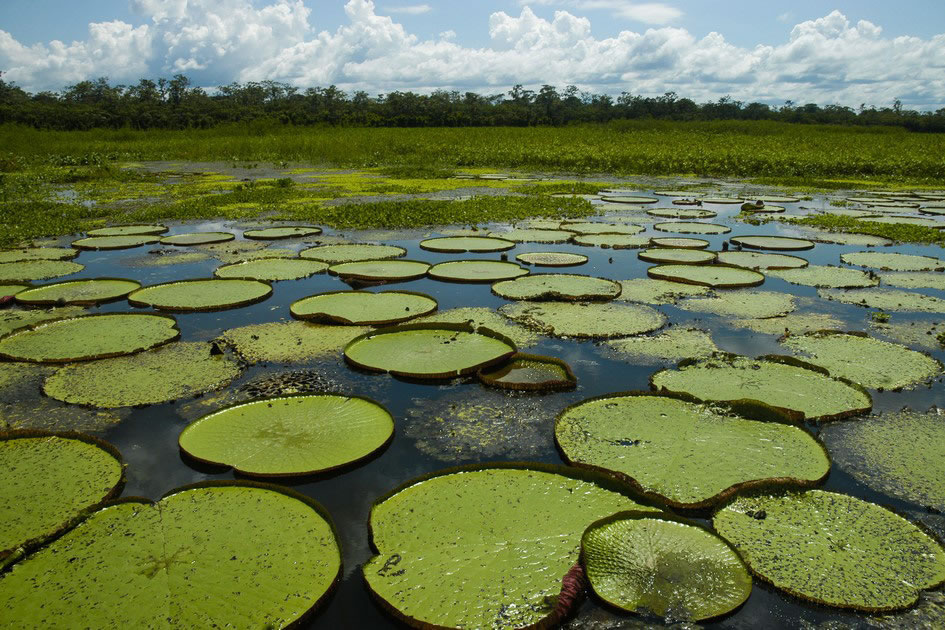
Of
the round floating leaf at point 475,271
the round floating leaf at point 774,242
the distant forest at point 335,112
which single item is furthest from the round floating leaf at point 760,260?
the distant forest at point 335,112

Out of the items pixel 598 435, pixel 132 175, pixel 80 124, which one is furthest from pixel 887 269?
pixel 80 124

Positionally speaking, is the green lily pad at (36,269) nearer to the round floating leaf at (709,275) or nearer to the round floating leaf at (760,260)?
the round floating leaf at (709,275)

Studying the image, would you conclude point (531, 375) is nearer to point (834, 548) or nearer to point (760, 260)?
point (834, 548)

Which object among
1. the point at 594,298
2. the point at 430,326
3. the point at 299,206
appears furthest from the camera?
the point at 299,206

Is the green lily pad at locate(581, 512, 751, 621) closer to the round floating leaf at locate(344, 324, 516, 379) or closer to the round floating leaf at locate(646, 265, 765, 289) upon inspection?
the round floating leaf at locate(344, 324, 516, 379)

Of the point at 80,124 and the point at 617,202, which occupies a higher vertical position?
the point at 80,124

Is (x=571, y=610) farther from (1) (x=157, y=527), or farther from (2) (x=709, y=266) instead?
(2) (x=709, y=266)

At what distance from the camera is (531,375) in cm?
334

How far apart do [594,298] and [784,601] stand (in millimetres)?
3090

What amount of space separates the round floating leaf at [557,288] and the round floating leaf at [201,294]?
6.85 feet

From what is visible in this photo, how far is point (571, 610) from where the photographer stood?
1.72m

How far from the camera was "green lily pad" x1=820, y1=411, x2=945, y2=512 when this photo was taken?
2.32 m

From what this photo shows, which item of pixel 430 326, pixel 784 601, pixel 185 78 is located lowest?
→ pixel 784 601

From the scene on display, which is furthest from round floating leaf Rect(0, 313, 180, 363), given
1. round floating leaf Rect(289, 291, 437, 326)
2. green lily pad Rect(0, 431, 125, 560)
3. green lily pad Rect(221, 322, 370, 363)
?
green lily pad Rect(0, 431, 125, 560)
